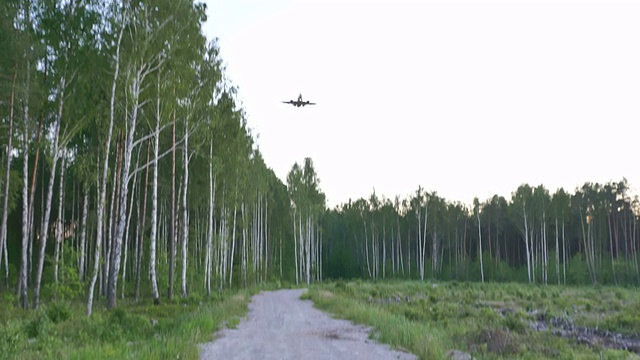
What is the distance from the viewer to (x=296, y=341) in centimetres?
1165

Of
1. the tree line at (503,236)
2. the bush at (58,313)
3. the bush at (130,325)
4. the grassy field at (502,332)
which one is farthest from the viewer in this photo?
the tree line at (503,236)

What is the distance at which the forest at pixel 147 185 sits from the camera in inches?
725

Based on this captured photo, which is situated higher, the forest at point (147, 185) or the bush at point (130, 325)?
the forest at point (147, 185)

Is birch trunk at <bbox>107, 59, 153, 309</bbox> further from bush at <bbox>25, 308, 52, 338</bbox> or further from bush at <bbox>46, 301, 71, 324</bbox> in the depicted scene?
bush at <bbox>25, 308, 52, 338</bbox>

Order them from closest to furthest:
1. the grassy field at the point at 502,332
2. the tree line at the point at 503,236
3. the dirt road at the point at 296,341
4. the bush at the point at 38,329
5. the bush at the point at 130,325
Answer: the dirt road at the point at 296,341 → the grassy field at the point at 502,332 → the bush at the point at 38,329 → the bush at the point at 130,325 → the tree line at the point at 503,236

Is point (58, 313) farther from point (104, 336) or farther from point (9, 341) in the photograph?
A: point (9, 341)

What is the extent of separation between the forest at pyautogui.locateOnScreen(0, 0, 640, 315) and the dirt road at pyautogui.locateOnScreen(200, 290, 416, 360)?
20.7 ft

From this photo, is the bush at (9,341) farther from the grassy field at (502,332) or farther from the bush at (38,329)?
the grassy field at (502,332)

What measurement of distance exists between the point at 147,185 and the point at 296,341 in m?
20.2

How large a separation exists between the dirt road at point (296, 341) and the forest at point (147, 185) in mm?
6310

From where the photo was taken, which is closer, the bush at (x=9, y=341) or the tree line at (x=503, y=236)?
the bush at (x=9, y=341)

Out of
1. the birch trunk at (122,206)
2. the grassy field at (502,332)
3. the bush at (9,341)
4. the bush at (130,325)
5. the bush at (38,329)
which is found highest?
the birch trunk at (122,206)

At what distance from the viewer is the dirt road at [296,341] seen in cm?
979

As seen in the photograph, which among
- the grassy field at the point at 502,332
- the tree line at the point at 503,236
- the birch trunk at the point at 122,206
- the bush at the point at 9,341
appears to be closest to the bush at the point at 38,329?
the bush at the point at 9,341
